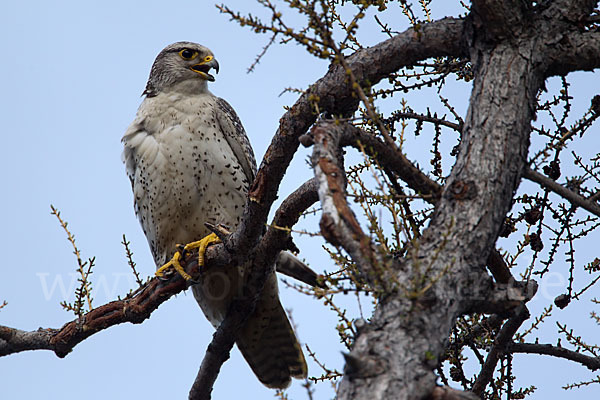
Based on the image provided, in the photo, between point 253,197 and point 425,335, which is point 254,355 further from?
point 425,335

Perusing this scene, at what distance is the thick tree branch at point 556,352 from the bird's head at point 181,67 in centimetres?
305

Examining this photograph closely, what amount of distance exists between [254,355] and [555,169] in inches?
108

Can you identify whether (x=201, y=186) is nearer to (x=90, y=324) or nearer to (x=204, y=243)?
(x=204, y=243)

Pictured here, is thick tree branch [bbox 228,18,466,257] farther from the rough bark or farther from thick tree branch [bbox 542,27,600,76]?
thick tree branch [bbox 542,27,600,76]

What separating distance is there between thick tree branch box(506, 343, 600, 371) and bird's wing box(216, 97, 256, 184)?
2334mm

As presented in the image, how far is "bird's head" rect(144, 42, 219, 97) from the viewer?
527 centimetres

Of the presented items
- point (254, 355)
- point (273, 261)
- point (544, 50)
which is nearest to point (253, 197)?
point (273, 261)

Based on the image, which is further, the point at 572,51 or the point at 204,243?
the point at 204,243

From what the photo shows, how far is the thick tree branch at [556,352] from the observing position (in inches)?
132

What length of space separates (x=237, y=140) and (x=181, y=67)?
0.93m

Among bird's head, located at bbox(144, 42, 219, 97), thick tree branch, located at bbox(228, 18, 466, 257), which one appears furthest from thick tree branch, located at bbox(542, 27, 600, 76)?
bird's head, located at bbox(144, 42, 219, 97)

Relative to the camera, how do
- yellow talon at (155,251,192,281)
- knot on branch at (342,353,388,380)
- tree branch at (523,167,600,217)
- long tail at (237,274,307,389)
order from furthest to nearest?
1. long tail at (237,274,307,389)
2. yellow talon at (155,251,192,281)
3. tree branch at (523,167,600,217)
4. knot on branch at (342,353,388,380)

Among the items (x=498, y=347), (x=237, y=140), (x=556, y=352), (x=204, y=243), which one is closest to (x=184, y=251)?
(x=204, y=243)

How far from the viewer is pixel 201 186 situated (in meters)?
4.66
